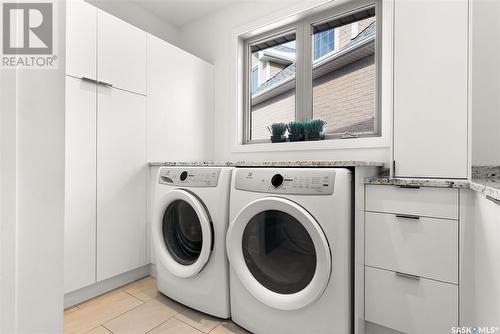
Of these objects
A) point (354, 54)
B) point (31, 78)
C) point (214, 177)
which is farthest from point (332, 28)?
point (31, 78)

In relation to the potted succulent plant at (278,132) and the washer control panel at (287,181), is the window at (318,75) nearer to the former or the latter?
the potted succulent plant at (278,132)

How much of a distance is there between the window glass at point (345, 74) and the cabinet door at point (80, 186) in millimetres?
1708

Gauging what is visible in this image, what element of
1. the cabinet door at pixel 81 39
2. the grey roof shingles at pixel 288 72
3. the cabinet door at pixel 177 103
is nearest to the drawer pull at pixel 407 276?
the grey roof shingles at pixel 288 72

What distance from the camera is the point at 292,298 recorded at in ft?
3.80

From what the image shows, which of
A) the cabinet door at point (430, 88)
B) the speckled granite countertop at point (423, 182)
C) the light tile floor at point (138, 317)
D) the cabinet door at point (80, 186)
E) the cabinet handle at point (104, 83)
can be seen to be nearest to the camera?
the speckled granite countertop at point (423, 182)

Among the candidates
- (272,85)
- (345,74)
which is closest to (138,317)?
(272,85)

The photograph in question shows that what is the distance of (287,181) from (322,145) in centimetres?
88

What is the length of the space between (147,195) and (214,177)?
830 millimetres

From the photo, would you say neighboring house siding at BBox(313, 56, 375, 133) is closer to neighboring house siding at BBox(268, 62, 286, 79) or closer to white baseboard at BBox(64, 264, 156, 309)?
neighboring house siding at BBox(268, 62, 286, 79)

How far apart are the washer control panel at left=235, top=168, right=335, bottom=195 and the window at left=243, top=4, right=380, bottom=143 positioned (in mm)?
956

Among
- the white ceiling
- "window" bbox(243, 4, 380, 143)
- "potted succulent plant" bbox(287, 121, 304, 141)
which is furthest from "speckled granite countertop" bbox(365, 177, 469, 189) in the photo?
the white ceiling

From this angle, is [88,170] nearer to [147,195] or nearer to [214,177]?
[147,195]

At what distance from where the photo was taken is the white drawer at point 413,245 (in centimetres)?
110

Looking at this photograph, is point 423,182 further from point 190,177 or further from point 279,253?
point 190,177
